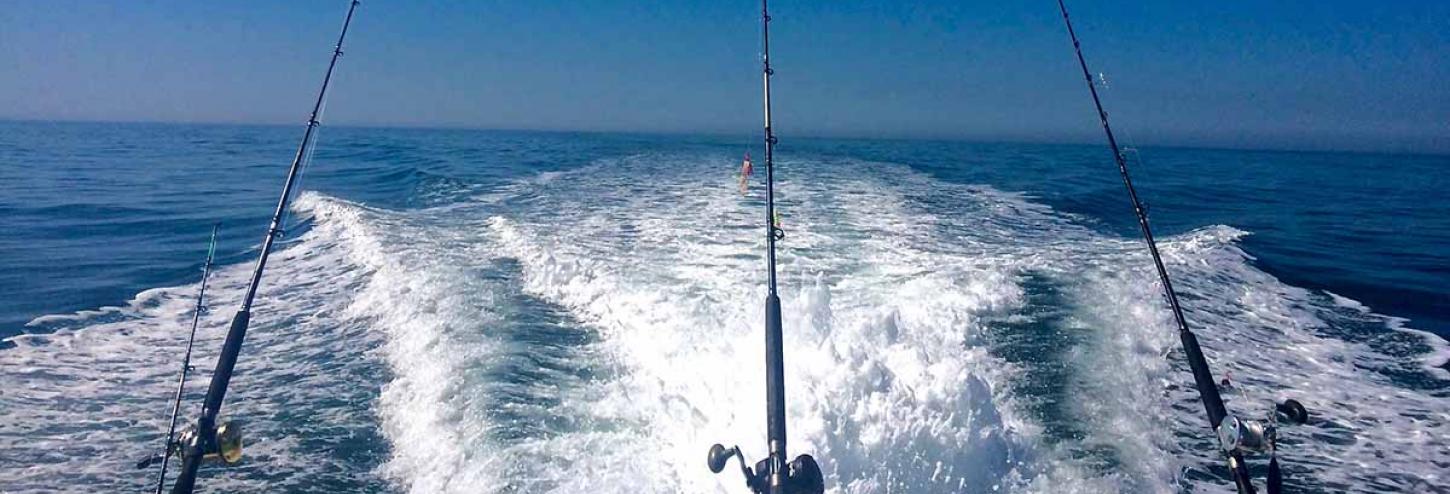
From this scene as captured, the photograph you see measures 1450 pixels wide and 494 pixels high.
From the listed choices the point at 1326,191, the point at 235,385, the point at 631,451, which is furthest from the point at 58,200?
the point at 1326,191

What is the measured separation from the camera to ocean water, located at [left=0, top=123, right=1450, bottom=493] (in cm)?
401

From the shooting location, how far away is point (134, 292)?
7.52 m

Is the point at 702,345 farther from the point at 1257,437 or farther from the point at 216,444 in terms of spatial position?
the point at 1257,437

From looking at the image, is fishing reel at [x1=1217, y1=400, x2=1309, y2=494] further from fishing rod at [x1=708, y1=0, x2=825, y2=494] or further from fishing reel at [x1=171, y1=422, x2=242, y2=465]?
fishing reel at [x1=171, y1=422, x2=242, y2=465]

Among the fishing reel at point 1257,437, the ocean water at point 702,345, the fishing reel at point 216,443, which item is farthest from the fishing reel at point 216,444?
the fishing reel at point 1257,437

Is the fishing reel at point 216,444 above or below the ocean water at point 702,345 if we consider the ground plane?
above

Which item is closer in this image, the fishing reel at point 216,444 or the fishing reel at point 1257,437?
the fishing reel at point 1257,437

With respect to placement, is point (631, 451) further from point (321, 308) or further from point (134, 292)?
point (134, 292)

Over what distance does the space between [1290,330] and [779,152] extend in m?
16.8

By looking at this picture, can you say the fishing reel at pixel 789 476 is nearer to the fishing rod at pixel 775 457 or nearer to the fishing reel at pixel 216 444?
the fishing rod at pixel 775 457

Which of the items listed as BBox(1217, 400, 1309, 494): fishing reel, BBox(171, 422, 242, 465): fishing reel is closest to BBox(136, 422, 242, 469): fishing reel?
BBox(171, 422, 242, 465): fishing reel

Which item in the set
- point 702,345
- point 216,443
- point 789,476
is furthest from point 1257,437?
point 702,345

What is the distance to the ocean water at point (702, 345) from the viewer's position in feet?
13.2

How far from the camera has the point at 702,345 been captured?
5.51 m
